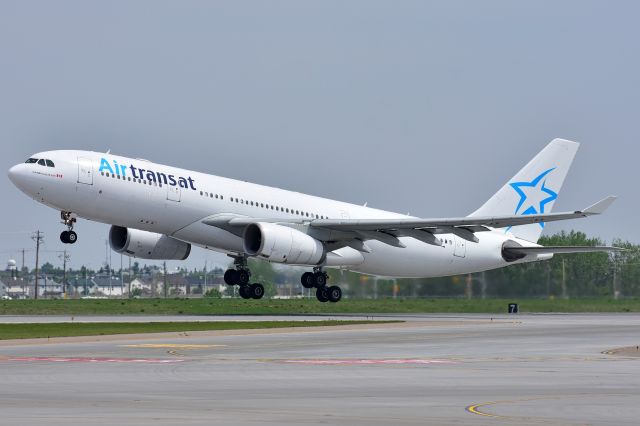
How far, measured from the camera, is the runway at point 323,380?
17672 mm

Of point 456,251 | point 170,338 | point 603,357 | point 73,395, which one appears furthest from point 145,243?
point 73,395

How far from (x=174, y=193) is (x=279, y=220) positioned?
22.9 ft

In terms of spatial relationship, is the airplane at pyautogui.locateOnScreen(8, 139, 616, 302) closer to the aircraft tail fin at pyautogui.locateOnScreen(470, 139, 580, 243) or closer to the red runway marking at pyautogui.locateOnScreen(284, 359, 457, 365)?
the aircraft tail fin at pyautogui.locateOnScreen(470, 139, 580, 243)

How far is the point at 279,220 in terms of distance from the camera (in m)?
59.5

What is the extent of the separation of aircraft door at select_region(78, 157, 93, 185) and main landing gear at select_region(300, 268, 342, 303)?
14.4 meters

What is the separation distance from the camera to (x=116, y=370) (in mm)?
26312

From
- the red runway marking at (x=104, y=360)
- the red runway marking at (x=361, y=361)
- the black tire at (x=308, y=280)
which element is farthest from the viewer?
the black tire at (x=308, y=280)

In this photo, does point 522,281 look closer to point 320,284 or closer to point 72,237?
point 320,284

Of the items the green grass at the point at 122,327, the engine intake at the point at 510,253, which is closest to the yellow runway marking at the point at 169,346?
the green grass at the point at 122,327

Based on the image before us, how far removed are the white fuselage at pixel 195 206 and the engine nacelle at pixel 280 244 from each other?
43.4 inches

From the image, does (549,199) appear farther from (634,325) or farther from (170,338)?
(170,338)

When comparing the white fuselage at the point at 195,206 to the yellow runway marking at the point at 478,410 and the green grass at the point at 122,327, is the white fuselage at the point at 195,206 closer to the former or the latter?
the green grass at the point at 122,327

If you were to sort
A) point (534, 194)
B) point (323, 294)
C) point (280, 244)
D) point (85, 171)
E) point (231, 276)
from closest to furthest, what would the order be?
1. point (85, 171)
2. point (280, 244)
3. point (231, 276)
4. point (323, 294)
5. point (534, 194)

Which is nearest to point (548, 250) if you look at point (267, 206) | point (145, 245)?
point (267, 206)
